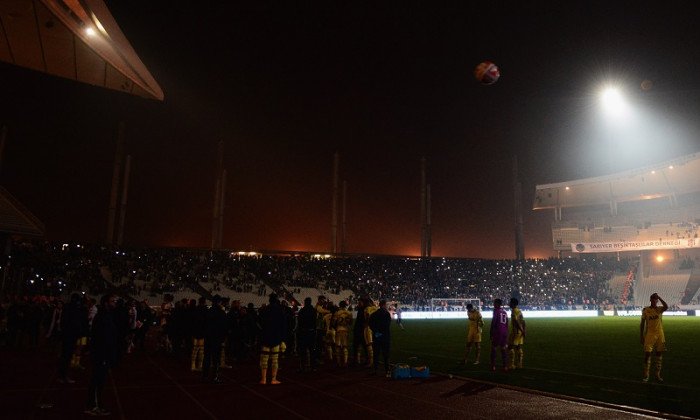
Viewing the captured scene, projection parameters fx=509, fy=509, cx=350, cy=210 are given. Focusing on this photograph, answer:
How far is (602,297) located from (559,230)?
16.5 metres

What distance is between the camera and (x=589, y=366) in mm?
14633

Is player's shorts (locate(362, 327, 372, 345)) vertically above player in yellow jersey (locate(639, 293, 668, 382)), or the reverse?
player in yellow jersey (locate(639, 293, 668, 382))

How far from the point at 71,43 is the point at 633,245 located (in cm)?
6658

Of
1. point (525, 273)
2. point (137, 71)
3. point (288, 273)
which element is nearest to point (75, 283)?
point (288, 273)

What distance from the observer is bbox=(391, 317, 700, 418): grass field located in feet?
33.3

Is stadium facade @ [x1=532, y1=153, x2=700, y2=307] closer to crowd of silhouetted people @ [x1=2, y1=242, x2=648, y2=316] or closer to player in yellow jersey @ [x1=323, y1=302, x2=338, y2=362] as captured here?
crowd of silhouetted people @ [x1=2, y1=242, x2=648, y2=316]

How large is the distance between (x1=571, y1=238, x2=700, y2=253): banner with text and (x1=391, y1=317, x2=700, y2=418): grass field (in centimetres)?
4191

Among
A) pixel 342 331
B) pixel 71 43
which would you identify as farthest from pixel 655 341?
pixel 71 43

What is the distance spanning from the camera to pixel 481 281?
180 feet

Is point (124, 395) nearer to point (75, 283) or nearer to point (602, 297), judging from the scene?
point (75, 283)

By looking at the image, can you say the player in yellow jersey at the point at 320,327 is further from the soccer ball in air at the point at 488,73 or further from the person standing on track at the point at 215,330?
the soccer ball in air at the point at 488,73

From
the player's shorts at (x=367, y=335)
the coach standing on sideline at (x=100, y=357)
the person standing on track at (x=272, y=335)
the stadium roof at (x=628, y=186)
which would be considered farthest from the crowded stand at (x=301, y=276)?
the coach standing on sideline at (x=100, y=357)

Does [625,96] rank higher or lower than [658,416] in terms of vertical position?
higher

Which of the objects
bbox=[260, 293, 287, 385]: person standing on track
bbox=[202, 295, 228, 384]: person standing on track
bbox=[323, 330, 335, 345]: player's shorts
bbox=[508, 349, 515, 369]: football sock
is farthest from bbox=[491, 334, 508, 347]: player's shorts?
bbox=[202, 295, 228, 384]: person standing on track
